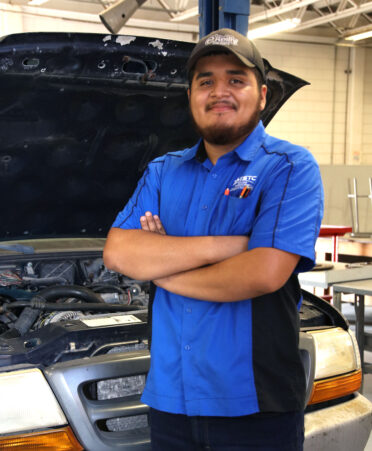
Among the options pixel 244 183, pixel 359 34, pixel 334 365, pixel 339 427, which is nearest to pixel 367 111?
pixel 359 34

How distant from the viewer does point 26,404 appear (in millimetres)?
1639

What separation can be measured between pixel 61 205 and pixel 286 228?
6.13 ft

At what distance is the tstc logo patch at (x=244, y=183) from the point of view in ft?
4.60

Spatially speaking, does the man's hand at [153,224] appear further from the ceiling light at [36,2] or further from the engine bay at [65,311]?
the ceiling light at [36,2]

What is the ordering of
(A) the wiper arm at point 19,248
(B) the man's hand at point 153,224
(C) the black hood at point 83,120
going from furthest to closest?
(A) the wiper arm at point 19,248 → (C) the black hood at point 83,120 → (B) the man's hand at point 153,224

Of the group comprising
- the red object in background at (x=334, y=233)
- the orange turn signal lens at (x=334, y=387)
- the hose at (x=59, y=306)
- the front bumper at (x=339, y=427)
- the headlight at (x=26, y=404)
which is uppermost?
the hose at (x=59, y=306)

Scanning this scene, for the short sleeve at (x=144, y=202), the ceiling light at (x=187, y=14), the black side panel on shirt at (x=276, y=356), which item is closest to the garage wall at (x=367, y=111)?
the ceiling light at (x=187, y=14)

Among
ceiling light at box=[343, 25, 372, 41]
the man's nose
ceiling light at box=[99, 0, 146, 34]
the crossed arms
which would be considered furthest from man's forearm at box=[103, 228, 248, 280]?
ceiling light at box=[343, 25, 372, 41]

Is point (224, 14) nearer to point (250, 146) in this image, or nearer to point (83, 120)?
point (83, 120)

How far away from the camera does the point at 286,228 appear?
1.32m

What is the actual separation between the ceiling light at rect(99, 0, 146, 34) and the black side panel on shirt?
103 inches

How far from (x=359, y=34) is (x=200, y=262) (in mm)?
12474

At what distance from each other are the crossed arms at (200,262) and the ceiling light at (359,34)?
12.1 metres

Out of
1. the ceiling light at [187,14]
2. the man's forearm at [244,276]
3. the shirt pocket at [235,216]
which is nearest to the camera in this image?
the man's forearm at [244,276]
